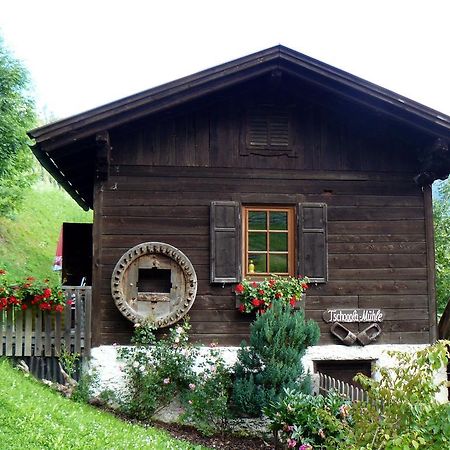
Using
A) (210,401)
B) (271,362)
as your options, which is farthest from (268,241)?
(210,401)

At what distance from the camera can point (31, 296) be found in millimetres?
8586

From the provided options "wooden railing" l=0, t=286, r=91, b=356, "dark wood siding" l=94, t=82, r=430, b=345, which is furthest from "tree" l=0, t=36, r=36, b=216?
"wooden railing" l=0, t=286, r=91, b=356

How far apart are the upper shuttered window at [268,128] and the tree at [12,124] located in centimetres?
1131

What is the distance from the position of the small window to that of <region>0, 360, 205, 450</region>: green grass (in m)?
3.04

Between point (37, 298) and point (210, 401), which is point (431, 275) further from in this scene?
point (37, 298)

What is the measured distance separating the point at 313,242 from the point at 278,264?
2.16 feet

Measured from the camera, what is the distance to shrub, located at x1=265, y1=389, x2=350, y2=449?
23.2 feet

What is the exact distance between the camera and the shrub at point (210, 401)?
8.35 m

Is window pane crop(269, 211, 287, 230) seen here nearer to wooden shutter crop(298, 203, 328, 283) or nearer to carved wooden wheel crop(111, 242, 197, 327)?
wooden shutter crop(298, 203, 328, 283)

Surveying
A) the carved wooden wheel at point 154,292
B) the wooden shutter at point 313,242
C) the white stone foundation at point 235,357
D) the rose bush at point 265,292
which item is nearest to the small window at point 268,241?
the wooden shutter at point 313,242

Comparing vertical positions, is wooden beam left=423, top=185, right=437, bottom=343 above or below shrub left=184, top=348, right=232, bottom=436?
above

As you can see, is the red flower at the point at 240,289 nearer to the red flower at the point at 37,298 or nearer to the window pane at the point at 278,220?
the window pane at the point at 278,220

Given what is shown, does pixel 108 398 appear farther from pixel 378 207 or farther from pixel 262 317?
pixel 378 207

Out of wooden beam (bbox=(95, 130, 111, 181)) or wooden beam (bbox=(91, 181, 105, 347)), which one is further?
wooden beam (bbox=(91, 181, 105, 347))
